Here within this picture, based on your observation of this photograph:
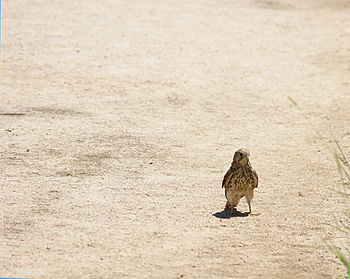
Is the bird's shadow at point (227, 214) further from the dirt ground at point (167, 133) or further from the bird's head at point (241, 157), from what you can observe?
the bird's head at point (241, 157)

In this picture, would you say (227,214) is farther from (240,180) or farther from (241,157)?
(241,157)

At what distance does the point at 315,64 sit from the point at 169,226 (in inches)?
334

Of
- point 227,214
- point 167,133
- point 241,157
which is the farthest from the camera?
point 167,133

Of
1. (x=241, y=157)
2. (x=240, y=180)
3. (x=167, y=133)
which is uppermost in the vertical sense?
(x=241, y=157)

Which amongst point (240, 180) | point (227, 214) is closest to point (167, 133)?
point (227, 214)

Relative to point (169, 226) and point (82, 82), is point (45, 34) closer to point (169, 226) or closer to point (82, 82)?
point (82, 82)

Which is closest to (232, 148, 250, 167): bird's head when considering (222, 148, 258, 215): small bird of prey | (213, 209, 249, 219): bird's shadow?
(222, 148, 258, 215): small bird of prey

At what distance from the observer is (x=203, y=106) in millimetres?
12320

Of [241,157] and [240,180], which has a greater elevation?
[241,157]

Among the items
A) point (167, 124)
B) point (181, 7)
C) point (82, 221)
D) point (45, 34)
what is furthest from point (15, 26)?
point (82, 221)

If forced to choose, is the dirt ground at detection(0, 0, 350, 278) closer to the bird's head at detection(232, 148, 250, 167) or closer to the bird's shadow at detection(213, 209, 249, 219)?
the bird's shadow at detection(213, 209, 249, 219)

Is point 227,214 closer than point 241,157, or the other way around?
point 241,157

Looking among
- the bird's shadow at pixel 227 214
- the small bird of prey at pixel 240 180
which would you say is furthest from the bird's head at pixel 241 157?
the bird's shadow at pixel 227 214

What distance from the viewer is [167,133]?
427 inches
